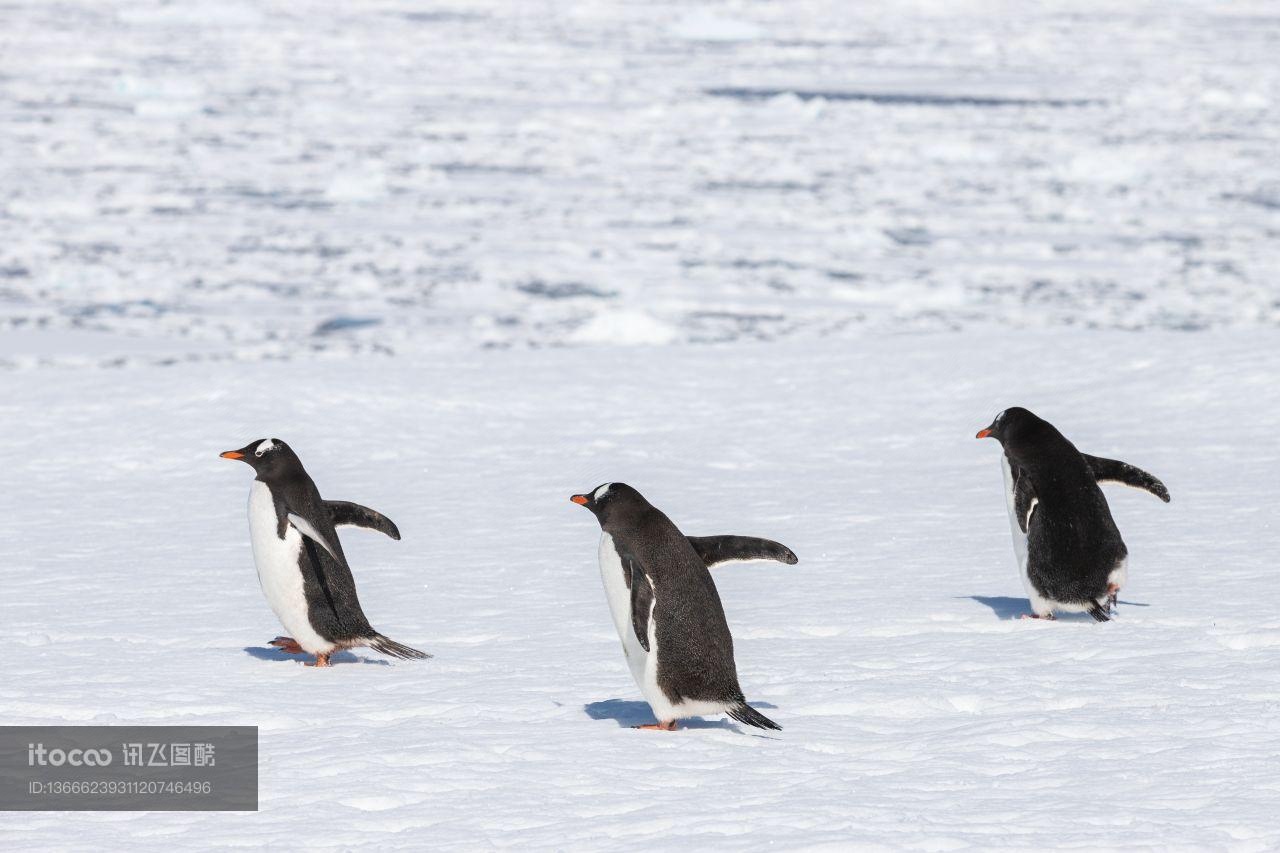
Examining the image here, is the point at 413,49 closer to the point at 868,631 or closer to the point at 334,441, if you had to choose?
the point at 334,441

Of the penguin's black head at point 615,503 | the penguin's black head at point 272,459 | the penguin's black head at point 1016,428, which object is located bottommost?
the penguin's black head at point 615,503

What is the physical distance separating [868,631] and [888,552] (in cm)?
123

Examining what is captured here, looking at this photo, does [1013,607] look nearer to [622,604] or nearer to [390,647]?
[622,604]

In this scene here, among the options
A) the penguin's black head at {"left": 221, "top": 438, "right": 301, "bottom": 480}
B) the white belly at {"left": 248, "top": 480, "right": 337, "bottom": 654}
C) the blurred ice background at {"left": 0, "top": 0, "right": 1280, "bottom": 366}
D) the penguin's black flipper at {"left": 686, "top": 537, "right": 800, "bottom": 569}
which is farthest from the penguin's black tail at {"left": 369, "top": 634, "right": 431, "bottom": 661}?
the blurred ice background at {"left": 0, "top": 0, "right": 1280, "bottom": 366}

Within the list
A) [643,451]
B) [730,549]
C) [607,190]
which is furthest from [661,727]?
[607,190]

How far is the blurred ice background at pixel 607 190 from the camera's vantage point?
44.2ft

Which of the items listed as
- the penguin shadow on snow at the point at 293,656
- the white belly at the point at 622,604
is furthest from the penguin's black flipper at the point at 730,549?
the penguin shadow on snow at the point at 293,656

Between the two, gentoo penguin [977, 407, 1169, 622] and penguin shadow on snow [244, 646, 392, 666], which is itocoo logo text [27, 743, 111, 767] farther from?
gentoo penguin [977, 407, 1169, 622]

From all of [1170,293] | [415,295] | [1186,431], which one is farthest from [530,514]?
[1170,293]

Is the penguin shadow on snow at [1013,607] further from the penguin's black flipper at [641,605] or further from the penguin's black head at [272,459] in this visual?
the penguin's black head at [272,459]

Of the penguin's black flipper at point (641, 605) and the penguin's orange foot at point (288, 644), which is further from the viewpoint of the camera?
the penguin's orange foot at point (288, 644)

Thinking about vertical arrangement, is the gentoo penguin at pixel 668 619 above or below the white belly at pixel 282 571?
below

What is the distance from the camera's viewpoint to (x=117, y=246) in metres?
15.9

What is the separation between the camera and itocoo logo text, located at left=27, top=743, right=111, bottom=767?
3.18 m
